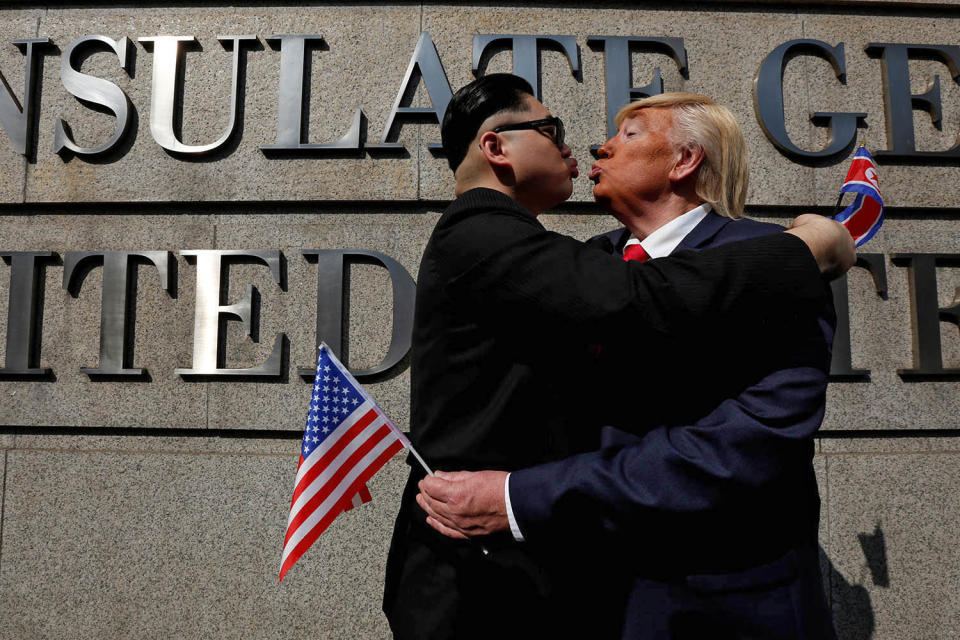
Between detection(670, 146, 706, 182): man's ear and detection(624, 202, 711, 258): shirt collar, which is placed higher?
detection(670, 146, 706, 182): man's ear

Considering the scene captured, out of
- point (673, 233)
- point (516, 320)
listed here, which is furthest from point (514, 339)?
point (673, 233)

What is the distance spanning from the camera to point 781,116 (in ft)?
14.7

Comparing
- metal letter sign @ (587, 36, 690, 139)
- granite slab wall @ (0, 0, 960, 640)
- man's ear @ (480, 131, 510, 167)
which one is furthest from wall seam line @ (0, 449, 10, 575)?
metal letter sign @ (587, 36, 690, 139)

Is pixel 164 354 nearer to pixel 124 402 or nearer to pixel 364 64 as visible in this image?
pixel 124 402

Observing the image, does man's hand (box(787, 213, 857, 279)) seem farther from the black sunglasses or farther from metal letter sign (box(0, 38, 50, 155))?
metal letter sign (box(0, 38, 50, 155))

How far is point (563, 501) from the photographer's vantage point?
145 cm

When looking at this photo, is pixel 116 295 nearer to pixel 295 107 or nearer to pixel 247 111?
pixel 247 111

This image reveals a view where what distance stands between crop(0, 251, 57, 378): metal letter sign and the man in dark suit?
12.5 feet

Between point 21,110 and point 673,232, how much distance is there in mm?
4897

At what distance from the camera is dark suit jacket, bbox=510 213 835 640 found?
1.41 meters

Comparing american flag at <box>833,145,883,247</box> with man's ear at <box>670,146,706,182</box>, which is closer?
man's ear at <box>670,146,706,182</box>

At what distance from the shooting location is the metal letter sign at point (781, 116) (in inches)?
175

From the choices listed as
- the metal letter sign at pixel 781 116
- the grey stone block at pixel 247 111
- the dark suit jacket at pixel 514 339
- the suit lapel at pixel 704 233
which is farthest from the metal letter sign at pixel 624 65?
the dark suit jacket at pixel 514 339

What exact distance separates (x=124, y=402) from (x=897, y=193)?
18.3ft
